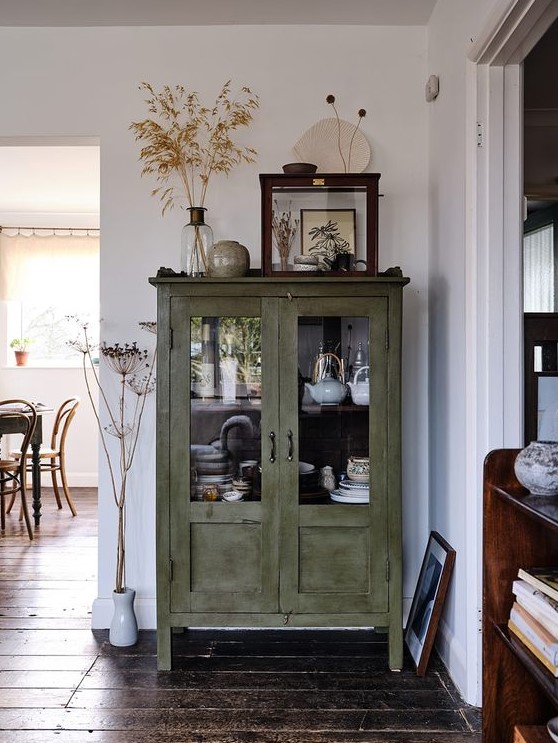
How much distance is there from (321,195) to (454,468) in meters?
1.20

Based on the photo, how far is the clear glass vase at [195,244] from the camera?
→ 9.05 feet

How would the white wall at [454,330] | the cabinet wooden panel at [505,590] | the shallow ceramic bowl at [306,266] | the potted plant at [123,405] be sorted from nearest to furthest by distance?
the cabinet wooden panel at [505,590] < the white wall at [454,330] < the shallow ceramic bowl at [306,266] < the potted plant at [123,405]

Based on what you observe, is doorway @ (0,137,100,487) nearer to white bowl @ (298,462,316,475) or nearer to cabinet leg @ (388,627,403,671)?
white bowl @ (298,462,316,475)

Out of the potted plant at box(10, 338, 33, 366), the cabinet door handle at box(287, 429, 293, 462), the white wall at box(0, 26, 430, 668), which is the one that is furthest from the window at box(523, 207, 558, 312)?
the potted plant at box(10, 338, 33, 366)

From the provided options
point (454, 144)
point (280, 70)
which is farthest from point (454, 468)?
point (280, 70)

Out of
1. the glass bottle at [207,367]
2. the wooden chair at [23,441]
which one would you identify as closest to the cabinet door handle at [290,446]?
the glass bottle at [207,367]

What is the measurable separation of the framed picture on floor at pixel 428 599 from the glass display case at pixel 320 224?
44.9 inches

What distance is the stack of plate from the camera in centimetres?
255

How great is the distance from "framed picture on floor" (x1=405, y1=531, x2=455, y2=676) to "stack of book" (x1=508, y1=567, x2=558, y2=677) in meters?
0.85

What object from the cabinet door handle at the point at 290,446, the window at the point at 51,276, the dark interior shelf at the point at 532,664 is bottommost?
the dark interior shelf at the point at 532,664

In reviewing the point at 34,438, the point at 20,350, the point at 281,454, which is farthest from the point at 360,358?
the point at 20,350

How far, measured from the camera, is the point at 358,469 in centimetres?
255

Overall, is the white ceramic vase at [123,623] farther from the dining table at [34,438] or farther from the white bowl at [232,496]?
the dining table at [34,438]

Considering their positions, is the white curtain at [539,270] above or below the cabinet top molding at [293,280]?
above
